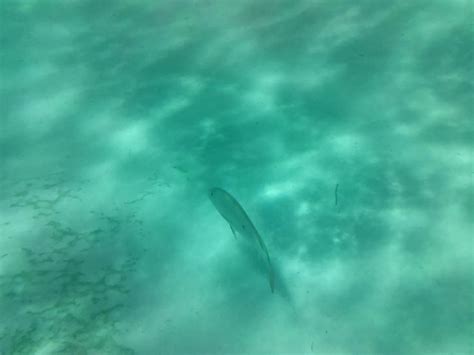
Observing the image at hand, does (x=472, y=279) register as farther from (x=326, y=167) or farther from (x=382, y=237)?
(x=326, y=167)

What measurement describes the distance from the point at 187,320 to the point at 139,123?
9.62 ft

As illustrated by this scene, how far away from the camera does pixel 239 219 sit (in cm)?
355

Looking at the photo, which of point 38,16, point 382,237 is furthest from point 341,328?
point 38,16

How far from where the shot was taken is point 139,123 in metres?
5.48

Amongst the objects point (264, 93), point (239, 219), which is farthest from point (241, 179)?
point (264, 93)

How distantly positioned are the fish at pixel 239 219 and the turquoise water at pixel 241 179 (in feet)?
0.30

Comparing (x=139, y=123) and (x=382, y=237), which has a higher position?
(x=139, y=123)

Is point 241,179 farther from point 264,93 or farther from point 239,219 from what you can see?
point 264,93

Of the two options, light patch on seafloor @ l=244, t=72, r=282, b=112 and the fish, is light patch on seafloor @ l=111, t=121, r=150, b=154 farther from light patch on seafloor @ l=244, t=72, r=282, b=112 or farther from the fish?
the fish

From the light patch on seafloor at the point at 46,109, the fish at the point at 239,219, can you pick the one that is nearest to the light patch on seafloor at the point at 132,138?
the light patch on seafloor at the point at 46,109

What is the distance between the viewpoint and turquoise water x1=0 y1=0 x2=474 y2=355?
371 cm

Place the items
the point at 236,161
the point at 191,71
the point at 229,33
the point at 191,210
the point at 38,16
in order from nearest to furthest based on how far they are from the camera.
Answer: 1. the point at 191,210
2. the point at 236,161
3. the point at 191,71
4. the point at 229,33
5. the point at 38,16

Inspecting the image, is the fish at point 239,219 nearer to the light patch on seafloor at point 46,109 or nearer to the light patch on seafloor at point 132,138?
the light patch on seafloor at point 132,138

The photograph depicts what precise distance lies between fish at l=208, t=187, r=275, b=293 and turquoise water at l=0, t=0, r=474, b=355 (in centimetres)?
9
